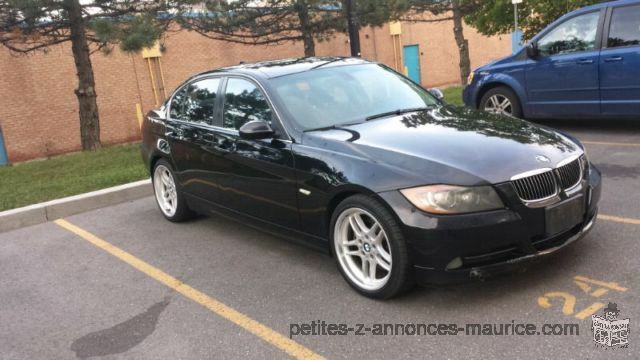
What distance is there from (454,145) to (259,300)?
167 centimetres

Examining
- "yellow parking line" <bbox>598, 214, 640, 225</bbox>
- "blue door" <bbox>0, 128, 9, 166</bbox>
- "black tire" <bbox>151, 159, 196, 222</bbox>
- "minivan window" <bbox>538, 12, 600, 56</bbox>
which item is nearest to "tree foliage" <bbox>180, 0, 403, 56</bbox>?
"blue door" <bbox>0, 128, 9, 166</bbox>

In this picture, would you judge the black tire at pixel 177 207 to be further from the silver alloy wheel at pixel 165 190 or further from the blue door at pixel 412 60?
the blue door at pixel 412 60

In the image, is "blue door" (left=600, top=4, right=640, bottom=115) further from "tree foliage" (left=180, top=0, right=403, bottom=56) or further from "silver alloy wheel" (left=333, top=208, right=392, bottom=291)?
"tree foliage" (left=180, top=0, right=403, bottom=56)

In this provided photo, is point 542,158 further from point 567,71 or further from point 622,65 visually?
point 567,71

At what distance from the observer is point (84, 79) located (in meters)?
12.1

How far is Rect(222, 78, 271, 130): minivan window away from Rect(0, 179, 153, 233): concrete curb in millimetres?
2811

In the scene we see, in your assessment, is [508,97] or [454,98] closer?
[508,97]

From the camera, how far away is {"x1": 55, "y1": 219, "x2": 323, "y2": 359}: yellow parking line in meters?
3.34

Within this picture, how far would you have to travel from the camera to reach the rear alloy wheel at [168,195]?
19.3 feet

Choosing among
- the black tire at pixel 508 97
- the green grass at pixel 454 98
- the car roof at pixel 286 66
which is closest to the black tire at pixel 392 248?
the car roof at pixel 286 66

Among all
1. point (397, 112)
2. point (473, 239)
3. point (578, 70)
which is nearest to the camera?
point (473, 239)

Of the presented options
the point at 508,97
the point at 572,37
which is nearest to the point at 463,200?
the point at 572,37

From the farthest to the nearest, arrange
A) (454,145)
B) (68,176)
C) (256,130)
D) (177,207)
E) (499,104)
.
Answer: (499,104) < (68,176) < (177,207) < (256,130) < (454,145)

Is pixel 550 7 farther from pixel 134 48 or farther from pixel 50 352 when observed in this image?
pixel 50 352
